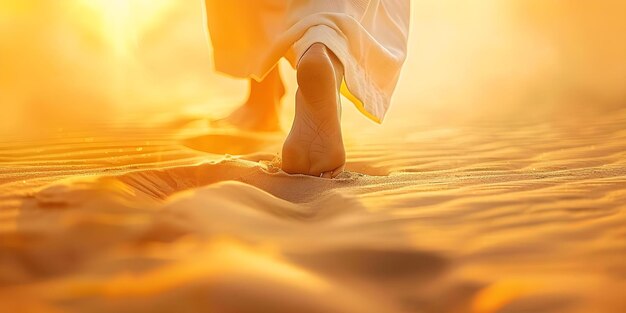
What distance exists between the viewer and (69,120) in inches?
158

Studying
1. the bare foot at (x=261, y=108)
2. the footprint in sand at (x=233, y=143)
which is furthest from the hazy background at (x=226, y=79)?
the footprint in sand at (x=233, y=143)

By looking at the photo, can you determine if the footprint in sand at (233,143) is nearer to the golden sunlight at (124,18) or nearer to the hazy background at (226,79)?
the hazy background at (226,79)

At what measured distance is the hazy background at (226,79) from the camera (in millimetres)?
4777

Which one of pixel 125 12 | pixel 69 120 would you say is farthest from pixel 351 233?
pixel 125 12

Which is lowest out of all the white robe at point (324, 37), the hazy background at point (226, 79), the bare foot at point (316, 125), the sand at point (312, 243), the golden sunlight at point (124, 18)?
the sand at point (312, 243)

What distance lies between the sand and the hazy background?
2.39 meters

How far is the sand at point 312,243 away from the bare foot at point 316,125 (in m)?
0.10

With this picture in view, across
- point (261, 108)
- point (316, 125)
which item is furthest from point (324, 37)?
point (261, 108)

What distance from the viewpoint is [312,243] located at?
3.28 ft

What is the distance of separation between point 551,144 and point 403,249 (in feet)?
7.18

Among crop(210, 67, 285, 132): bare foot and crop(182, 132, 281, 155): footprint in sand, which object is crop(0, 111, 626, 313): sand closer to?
crop(182, 132, 281, 155): footprint in sand

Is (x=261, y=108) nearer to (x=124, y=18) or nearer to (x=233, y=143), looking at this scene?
(x=233, y=143)

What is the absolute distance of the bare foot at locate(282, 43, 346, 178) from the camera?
180cm

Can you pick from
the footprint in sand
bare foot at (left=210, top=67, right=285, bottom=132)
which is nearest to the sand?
the footprint in sand
